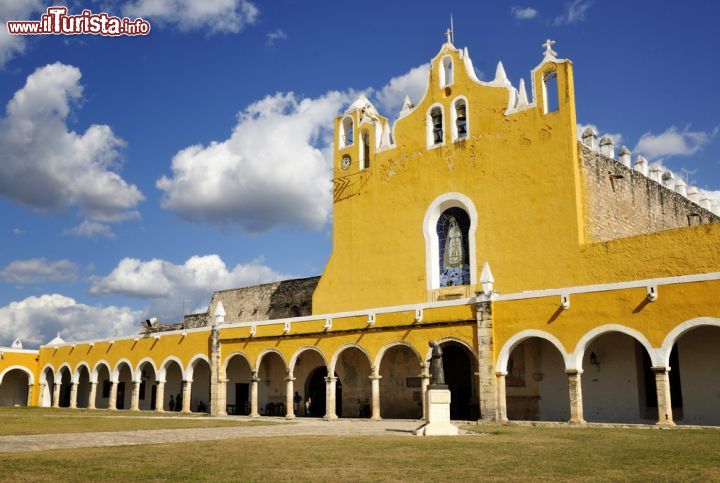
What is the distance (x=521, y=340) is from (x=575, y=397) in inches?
75.8

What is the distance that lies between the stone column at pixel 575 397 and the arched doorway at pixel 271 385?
481 inches

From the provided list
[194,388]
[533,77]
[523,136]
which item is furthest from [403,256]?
[194,388]

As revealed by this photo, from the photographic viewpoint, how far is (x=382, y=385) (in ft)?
73.8

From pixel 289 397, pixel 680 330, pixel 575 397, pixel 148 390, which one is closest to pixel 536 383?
pixel 575 397

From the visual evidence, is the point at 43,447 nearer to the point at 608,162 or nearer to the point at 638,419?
the point at 638,419

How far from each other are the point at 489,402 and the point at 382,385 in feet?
17.6

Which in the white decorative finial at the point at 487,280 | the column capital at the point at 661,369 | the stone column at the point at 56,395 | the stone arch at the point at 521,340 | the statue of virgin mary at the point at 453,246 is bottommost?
the stone column at the point at 56,395

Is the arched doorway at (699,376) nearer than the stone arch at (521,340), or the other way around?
the arched doorway at (699,376)

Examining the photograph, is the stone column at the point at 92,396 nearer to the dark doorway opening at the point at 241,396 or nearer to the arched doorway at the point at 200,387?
the arched doorway at the point at 200,387

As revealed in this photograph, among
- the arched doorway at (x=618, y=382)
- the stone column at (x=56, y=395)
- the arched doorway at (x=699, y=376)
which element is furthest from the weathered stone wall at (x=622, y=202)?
the stone column at (x=56, y=395)

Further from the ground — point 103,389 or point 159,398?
point 103,389

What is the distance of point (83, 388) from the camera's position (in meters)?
36.1

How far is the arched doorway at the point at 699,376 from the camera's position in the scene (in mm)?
16250

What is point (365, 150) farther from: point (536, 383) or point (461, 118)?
point (536, 383)
